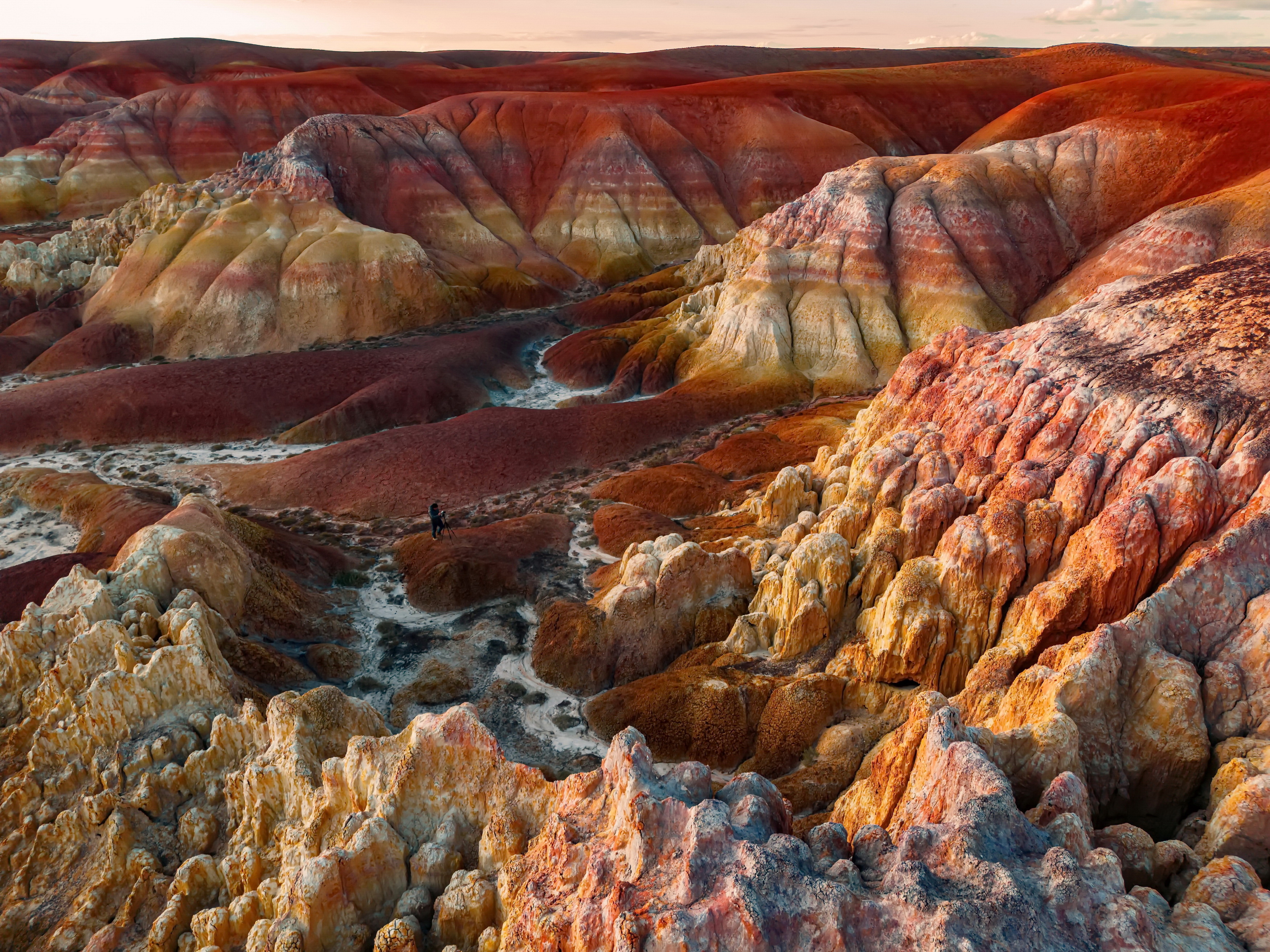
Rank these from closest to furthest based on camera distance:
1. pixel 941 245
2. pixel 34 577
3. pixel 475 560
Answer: pixel 34 577
pixel 475 560
pixel 941 245

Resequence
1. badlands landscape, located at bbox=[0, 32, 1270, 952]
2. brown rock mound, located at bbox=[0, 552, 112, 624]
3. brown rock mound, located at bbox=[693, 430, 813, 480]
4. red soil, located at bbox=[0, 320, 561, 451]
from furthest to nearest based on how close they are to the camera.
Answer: red soil, located at bbox=[0, 320, 561, 451] < brown rock mound, located at bbox=[693, 430, 813, 480] < brown rock mound, located at bbox=[0, 552, 112, 624] < badlands landscape, located at bbox=[0, 32, 1270, 952]

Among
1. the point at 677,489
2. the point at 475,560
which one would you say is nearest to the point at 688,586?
the point at 475,560

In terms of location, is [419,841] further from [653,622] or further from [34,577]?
[34,577]

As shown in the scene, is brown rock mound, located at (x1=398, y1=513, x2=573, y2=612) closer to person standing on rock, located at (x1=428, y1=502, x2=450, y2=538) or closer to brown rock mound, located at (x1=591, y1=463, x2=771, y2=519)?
person standing on rock, located at (x1=428, y1=502, x2=450, y2=538)

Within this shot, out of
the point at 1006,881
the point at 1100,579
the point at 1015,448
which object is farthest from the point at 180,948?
the point at 1015,448

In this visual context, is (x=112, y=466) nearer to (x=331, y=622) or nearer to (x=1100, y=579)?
(x=331, y=622)

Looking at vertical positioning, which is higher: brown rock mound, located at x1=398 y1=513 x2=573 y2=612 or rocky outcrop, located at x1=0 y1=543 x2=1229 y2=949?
rocky outcrop, located at x1=0 y1=543 x2=1229 y2=949

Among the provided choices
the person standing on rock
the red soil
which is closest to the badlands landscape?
the red soil
